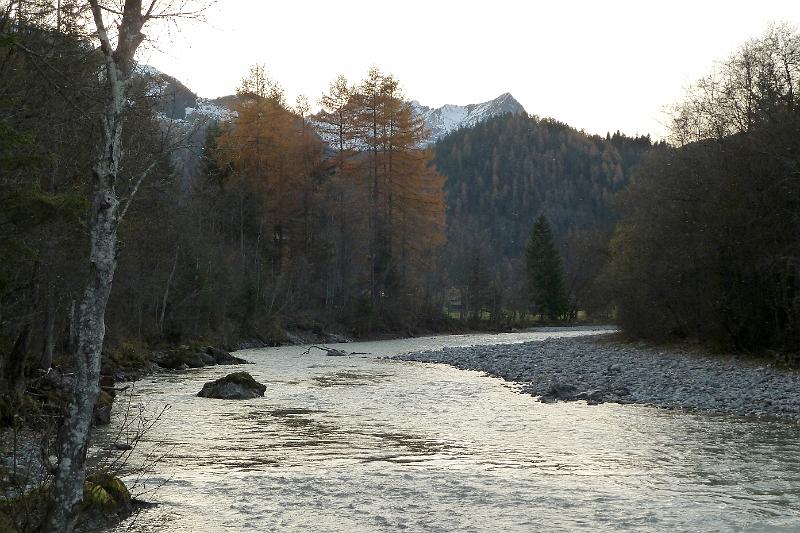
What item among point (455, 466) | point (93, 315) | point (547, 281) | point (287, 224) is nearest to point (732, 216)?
point (455, 466)

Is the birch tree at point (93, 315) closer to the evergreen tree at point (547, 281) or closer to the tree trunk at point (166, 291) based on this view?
the tree trunk at point (166, 291)

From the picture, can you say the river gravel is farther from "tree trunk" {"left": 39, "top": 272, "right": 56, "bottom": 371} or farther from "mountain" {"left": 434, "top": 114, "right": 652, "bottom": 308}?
"mountain" {"left": 434, "top": 114, "right": 652, "bottom": 308}

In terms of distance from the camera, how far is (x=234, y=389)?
18922 millimetres

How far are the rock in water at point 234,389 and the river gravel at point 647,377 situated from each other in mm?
7215

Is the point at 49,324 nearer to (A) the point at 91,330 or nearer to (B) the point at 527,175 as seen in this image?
(A) the point at 91,330

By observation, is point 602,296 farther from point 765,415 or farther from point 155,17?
point 155,17

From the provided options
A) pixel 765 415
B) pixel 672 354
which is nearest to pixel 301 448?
pixel 765 415

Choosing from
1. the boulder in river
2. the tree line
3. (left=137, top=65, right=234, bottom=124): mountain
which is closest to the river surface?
(left=137, top=65, right=234, bottom=124): mountain

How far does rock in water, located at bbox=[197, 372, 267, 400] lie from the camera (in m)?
18.8

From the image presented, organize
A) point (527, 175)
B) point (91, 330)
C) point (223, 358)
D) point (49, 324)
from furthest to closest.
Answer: point (527, 175) → point (223, 358) → point (49, 324) → point (91, 330)

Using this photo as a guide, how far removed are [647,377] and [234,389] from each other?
11.4 meters

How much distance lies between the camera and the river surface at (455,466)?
27.7ft

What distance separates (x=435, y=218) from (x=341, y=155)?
23.8ft

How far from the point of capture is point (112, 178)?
5.73m
